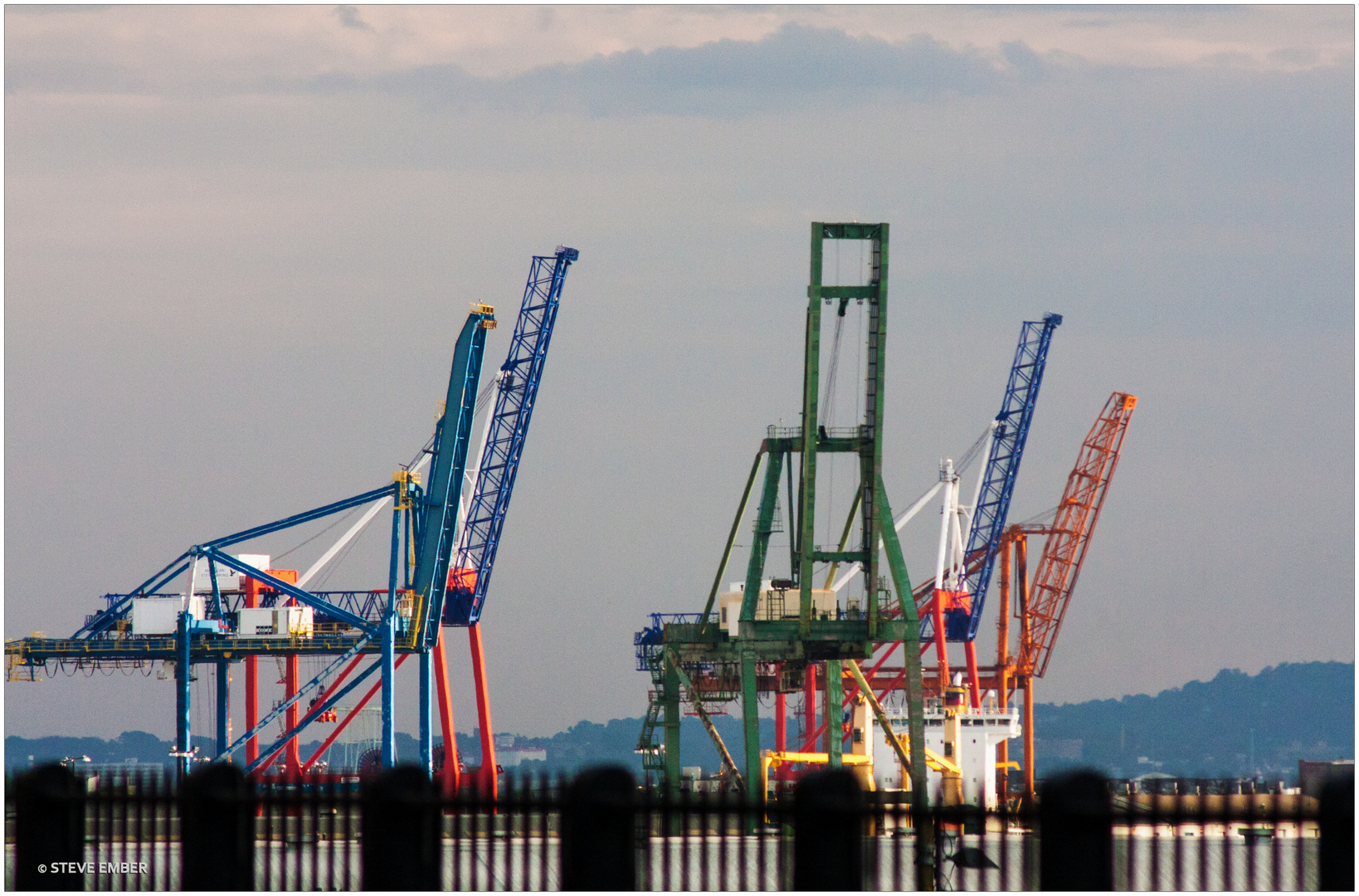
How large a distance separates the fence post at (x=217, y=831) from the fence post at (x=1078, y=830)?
20.0 feet

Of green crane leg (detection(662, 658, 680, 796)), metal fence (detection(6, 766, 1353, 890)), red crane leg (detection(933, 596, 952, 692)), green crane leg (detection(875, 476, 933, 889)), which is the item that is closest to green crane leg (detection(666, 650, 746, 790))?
green crane leg (detection(662, 658, 680, 796))

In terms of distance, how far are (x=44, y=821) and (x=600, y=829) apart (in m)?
5.08

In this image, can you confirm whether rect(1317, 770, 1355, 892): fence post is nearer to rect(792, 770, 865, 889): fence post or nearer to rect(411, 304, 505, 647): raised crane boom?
rect(792, 770, 865, 889): fence post

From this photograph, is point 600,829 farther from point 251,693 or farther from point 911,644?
point 251,693

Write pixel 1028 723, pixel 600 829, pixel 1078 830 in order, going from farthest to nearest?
pixel 1028 723, pixel 600 829, pixel 1078 830

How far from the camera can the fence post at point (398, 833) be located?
13719 mm

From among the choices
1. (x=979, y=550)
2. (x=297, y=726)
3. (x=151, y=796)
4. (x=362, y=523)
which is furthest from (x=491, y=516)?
(x=151, y=796)

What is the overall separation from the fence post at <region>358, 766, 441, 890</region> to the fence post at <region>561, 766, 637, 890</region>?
1074 mm

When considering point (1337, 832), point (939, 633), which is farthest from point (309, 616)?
point (1337, 832)

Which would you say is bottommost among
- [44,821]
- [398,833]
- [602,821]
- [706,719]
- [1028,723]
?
[1028,723]

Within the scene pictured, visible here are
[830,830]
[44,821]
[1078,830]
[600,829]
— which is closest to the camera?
[1078,830]

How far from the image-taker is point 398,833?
1379cm

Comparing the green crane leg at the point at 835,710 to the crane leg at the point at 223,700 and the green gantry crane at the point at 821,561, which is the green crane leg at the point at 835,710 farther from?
the crane leg at the point at 223,700

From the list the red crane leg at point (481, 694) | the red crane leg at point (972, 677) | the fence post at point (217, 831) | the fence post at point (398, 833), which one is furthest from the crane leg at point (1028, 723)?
the fence post at point (398, 833)
